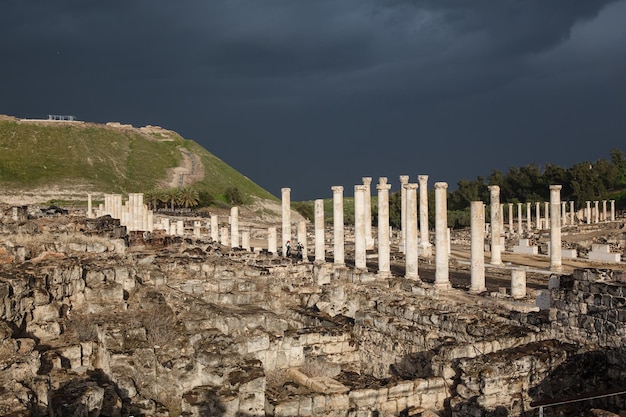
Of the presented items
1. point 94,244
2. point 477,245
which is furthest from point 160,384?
point 94,244

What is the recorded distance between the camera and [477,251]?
2325 cm

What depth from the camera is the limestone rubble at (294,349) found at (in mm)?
Answer: 11820

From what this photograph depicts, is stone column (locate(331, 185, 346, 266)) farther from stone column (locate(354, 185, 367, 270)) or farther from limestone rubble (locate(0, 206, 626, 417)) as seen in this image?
limestone rubble (locate(0, 206, 626, 417))

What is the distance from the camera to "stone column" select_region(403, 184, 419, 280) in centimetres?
2595

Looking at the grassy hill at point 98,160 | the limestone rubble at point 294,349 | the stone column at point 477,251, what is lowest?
the limestone rubble at point 294,349

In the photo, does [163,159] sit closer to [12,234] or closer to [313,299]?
[12,234]

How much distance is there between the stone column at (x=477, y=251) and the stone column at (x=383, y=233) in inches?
141

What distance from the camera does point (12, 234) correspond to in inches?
1099

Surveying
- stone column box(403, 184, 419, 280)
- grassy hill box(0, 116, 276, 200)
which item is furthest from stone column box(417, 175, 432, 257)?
grassy hill box(0, 116, 276, 200)

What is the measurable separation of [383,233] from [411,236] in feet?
6.09

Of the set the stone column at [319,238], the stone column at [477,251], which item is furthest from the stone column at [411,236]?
the stone column at [319,238]

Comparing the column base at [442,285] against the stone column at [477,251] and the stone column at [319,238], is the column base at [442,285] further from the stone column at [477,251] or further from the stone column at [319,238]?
the stone column at [319,238]

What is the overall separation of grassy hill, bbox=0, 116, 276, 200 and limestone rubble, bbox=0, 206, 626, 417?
7076cm

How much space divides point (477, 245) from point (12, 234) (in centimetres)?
1873
